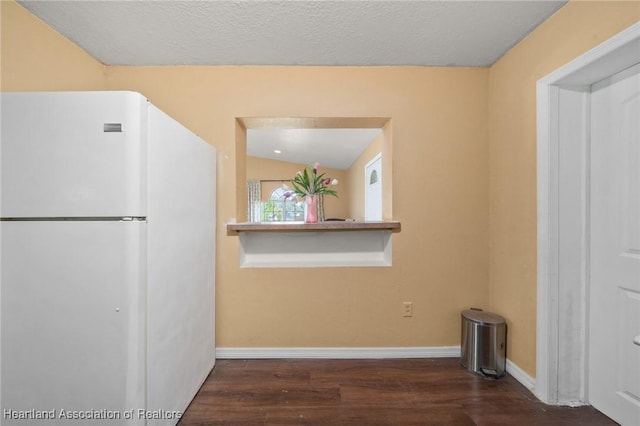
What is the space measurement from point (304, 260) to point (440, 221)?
1144 millimetres

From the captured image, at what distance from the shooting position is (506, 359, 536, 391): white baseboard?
5.76ft

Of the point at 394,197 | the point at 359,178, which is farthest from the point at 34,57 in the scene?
the point at 359,178

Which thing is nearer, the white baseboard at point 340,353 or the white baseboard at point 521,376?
the white baseboard at point 521,376

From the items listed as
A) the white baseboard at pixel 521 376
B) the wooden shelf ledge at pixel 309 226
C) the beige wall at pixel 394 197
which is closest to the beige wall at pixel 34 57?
the beige wall at pixel 394 197

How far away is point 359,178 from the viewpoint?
19.7ft

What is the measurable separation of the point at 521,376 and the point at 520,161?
56.4 inches

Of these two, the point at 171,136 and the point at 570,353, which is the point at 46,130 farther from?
the point at 570,353

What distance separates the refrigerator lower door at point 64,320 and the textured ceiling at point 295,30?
129 cm

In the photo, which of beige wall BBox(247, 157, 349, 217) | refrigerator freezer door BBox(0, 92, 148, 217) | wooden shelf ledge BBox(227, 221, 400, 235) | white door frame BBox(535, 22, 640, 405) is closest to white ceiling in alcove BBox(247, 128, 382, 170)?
beige wall BBox(247, 157, 349, 217)

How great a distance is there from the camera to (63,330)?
3.82ft

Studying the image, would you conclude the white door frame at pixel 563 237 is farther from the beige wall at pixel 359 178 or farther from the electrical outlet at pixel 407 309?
the beige wall at pixel 359 178

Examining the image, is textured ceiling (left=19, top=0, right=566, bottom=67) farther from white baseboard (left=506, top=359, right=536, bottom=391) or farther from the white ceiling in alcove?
white baseboard (left=506, top=359, right=536, bottom=391)

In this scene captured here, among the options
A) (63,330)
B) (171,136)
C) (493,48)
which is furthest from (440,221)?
(63,330)

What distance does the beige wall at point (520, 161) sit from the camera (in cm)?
153
